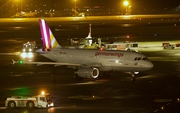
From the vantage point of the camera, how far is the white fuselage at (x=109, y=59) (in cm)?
5484

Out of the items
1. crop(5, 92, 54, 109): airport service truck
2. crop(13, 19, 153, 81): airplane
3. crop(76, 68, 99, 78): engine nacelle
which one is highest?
Result: crop(13, 19, 153, 81): airplane

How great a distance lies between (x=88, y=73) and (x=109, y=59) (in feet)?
11.2

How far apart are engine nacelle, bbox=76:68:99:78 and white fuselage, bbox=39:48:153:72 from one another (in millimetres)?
1275

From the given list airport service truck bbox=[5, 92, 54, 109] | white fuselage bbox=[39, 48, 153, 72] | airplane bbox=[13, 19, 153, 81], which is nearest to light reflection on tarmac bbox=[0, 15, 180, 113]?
airport service truck bbox=[5, 92, 54, 109]

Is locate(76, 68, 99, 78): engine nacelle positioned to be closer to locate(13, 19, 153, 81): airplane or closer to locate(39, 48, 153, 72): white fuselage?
locate(13, 19, 153, 81): airplane

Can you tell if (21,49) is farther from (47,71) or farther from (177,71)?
(177,71)

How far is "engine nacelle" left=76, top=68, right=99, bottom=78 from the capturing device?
179ft

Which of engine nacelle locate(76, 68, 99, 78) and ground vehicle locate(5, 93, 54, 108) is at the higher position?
engine nacelle locate(76, 68, 99, 78)

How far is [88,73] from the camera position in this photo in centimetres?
5453

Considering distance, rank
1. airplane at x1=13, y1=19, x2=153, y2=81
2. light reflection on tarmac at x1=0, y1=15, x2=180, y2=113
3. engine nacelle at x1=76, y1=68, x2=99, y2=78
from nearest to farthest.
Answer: light reflection on tarmac at x1=0, y1=15, x2=180, y2=113, engine nacelle at x1=76, y1=68, x2=99, y2=78, airplane at x1=13, y1=19, x2=153, y2=81

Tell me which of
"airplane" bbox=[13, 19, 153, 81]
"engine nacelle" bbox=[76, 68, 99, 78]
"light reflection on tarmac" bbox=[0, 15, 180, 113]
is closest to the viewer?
"light reflection on tarmac" bbox=[0, 15, 180, 113]

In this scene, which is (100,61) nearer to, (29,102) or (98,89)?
(98,89)

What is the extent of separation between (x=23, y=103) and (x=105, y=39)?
73834 millimetres

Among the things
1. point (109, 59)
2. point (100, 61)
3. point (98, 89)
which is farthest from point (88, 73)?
point (98, 89)
